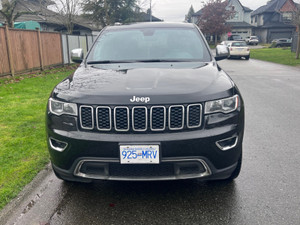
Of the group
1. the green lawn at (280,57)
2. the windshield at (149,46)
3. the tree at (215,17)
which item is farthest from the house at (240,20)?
the windshield at (149,46)

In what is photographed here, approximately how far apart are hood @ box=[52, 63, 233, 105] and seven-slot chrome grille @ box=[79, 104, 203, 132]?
6 cm

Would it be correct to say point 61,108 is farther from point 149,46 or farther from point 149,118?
A: point 149,46

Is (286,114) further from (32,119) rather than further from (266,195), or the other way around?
(32,119)

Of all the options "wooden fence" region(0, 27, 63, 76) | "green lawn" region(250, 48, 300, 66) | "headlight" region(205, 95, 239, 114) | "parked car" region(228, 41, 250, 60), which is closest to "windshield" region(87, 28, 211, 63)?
"headlight" region(205, 95, 239, 114)

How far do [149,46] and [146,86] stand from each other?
4.91ft

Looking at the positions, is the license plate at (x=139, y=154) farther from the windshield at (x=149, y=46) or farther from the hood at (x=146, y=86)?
the windshield at (x=149, y=46)

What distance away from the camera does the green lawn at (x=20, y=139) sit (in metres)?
3.41

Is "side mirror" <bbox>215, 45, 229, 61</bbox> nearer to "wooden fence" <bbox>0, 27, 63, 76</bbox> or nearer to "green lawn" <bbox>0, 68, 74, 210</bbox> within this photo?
"green lawn" <bbox>0, 68, 74, 210</bbox>

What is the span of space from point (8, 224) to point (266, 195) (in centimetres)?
250

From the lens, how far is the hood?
260 cm

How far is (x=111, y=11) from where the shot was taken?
35.6 metres

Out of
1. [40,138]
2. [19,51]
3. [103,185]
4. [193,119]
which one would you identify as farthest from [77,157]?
[19,51]

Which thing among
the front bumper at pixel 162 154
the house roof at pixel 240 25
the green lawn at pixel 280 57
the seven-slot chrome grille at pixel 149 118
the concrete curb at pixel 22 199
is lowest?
the green lawn at pixel 280 57

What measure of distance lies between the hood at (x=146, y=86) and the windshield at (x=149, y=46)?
54cm
